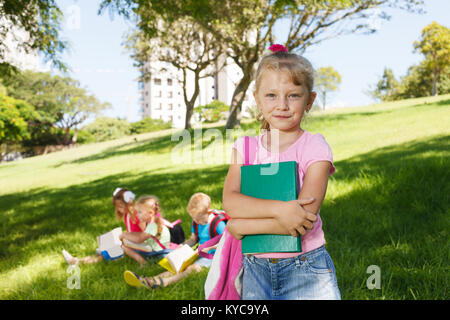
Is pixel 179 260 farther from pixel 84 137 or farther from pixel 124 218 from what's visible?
pixel 84 137

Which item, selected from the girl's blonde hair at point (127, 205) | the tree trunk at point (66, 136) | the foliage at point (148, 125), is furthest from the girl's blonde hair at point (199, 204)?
the tree trunk at point (66, 136)

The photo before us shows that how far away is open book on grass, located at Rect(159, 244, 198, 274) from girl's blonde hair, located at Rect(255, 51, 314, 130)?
2.47 meters

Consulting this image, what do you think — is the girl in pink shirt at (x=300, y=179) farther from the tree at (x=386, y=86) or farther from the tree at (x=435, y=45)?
the tree at (x=386, y=86)

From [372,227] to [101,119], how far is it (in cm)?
6684

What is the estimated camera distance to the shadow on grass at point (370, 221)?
9.48ft

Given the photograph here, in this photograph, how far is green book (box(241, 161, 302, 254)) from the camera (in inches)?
49.8

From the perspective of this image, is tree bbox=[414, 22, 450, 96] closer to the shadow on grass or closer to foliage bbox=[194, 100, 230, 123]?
foliage bbox=[194, 100, 230, 123]

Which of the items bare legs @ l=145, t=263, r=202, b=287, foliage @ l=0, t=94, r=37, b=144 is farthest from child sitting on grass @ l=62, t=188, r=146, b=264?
foliage @ l=0, t=94, r=37, b=144

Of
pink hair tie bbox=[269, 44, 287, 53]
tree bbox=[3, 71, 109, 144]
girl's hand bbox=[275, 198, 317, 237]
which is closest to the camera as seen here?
girl's hand bbox=[275, 198, 317, 237]

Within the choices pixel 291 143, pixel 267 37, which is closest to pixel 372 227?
pixel 291 143

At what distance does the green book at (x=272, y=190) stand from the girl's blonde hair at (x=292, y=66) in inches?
13.9

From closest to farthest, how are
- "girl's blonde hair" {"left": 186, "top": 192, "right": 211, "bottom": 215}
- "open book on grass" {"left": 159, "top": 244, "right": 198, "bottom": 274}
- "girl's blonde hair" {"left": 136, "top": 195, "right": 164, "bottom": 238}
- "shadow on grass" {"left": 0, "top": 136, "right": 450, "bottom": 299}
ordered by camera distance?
"shadow on grass" {"left": 0, "top": 136, "right": 450, "bottom": 299}
"open book on grass" {"left": 159, "top": 244, "right": 198, "bottom": 274}
"girl's blonde hair" {"left": 186, "top": 192, "right": 211, "bottom": 215}
"girl's blonde hair" {"left": 136, "top": 195, "right": 164, "bottom": 238}

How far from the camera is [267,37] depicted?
619 inches
